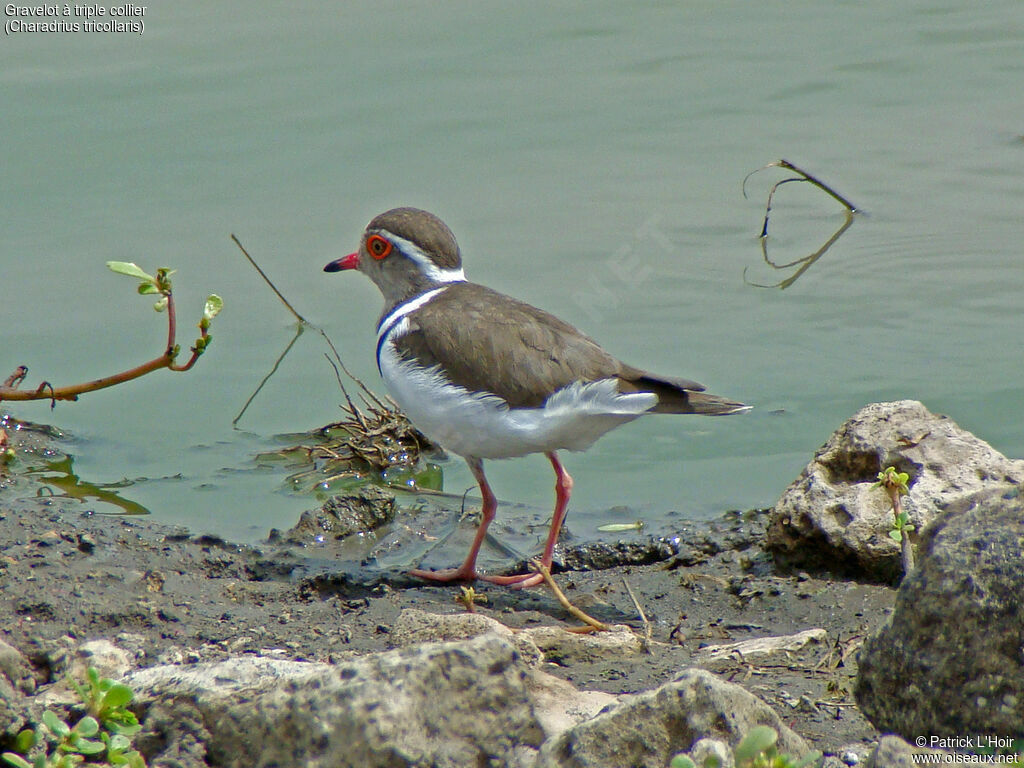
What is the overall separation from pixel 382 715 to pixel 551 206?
6830 mm

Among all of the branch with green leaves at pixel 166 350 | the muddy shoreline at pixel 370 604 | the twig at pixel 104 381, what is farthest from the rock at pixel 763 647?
the twig at pixel 104 381

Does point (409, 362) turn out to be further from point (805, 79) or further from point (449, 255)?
point (805, 79)

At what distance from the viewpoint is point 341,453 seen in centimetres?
716

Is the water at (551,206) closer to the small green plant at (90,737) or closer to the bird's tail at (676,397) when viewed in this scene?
the bird's tail at (676,397)

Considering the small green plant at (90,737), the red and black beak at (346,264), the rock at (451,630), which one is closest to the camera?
the small green plant at (90,737)

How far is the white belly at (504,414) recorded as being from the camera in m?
5.33

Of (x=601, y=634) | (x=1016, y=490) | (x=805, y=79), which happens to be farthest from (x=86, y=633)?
(x=805, y=79)

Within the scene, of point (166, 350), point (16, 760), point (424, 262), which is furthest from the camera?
point (424, 262)

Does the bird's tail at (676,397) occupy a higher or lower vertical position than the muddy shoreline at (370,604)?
higher

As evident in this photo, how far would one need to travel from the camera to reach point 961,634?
3.00m

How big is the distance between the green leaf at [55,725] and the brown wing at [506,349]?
2.73 metres

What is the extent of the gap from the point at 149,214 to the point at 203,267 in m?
0.89

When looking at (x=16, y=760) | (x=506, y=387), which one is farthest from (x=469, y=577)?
(x=16, y=760)

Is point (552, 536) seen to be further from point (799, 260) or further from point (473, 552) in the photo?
point (799, 260)
